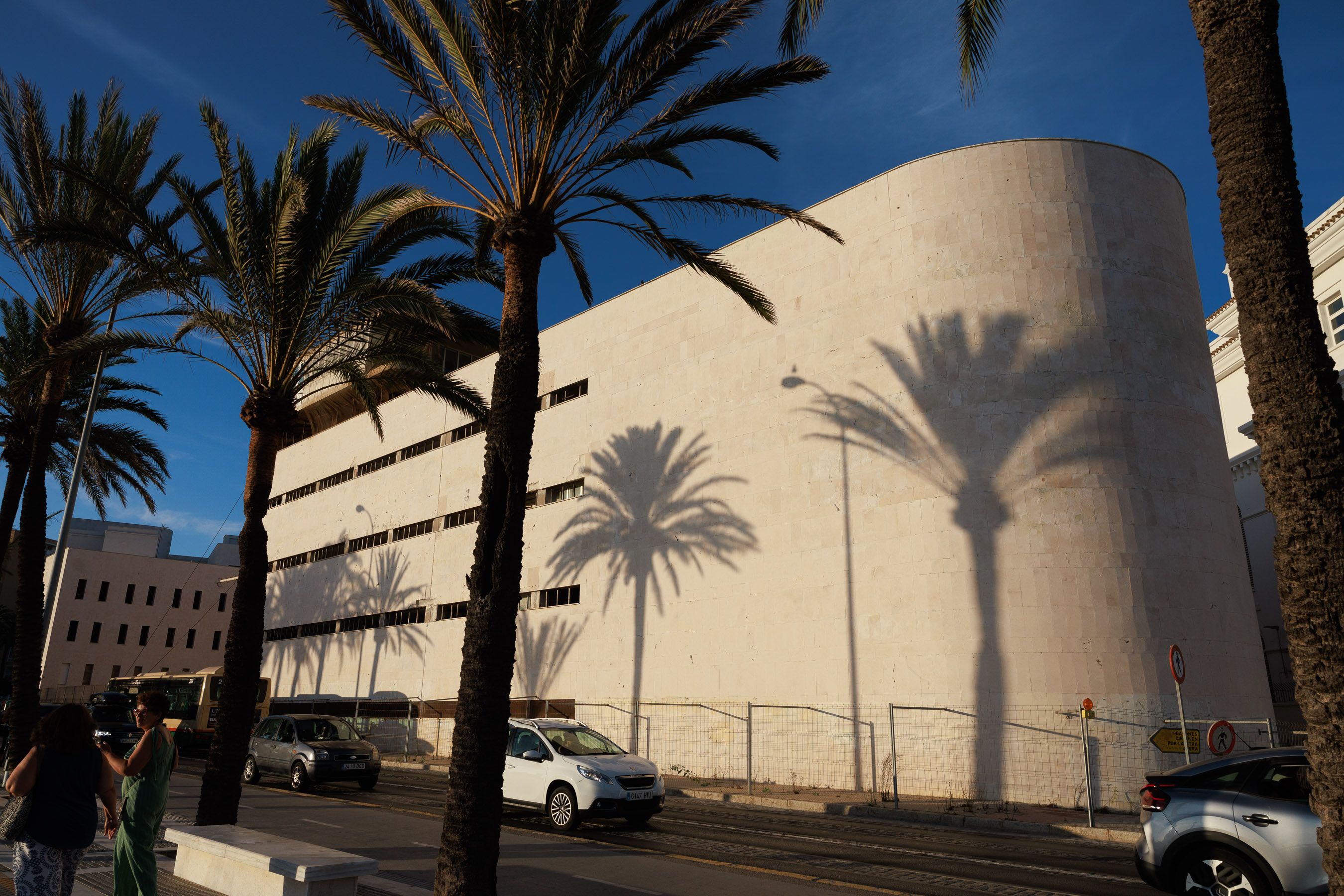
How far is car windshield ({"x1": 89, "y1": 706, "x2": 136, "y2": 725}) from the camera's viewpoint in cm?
2983

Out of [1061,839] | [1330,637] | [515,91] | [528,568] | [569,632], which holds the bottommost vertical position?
[1061,839]

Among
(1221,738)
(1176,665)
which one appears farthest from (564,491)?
(1221,738)

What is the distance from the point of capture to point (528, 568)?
29.4 m

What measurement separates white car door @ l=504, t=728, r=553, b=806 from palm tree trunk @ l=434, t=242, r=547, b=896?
6.68m

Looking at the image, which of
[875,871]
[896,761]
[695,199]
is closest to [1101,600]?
[896,761]

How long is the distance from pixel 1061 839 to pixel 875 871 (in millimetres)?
6093

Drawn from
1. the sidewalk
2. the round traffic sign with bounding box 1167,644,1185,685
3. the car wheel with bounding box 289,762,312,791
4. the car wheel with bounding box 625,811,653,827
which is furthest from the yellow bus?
the round traffic sign with bounding box 1167,644,1185,685

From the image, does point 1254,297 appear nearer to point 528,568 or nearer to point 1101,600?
point 1101,600

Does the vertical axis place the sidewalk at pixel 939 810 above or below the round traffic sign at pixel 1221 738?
below

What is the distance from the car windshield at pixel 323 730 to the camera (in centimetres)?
1983

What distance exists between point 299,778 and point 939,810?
13139mm

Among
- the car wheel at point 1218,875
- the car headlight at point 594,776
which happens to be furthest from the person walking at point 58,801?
the car wheel at point 1218,875

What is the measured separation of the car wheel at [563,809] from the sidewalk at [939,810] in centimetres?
636

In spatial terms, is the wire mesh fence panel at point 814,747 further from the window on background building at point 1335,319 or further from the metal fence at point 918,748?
the window on background building at point 1335,319
